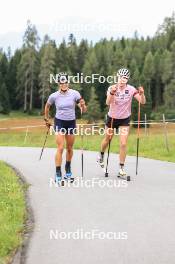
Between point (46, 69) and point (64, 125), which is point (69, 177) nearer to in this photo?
point (64, 125)

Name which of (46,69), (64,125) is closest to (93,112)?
(46,69)

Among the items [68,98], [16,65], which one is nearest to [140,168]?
[68,98]

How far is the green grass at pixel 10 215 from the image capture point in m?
6.50

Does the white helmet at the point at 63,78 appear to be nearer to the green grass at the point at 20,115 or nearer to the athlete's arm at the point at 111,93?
the athlete's arm at the point at 111,93

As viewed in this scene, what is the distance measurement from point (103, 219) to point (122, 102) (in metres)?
4.49

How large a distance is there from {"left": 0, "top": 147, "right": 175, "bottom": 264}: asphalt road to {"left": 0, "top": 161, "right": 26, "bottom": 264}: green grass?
0.20 m

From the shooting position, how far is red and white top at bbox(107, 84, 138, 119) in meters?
12.1

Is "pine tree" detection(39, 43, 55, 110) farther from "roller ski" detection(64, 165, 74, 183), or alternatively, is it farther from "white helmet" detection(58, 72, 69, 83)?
"white helmet" detection(58, 72, 69, 83)

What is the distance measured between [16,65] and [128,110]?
11130 centimetres

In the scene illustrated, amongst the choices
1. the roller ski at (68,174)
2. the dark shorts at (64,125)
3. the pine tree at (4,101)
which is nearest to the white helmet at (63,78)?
the dark shorts at (64,125)

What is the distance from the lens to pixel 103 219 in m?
8.10

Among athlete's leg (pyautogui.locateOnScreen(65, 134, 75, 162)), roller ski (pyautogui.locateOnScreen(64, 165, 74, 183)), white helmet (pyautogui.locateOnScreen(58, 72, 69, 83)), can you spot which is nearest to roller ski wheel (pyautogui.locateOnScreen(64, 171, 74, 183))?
roller ski (pyautogui.locateOnScreen(64, 165, 74, 183))

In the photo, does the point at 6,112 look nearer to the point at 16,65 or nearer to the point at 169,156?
the point at 16,65

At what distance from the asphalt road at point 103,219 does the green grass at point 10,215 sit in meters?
0.20
